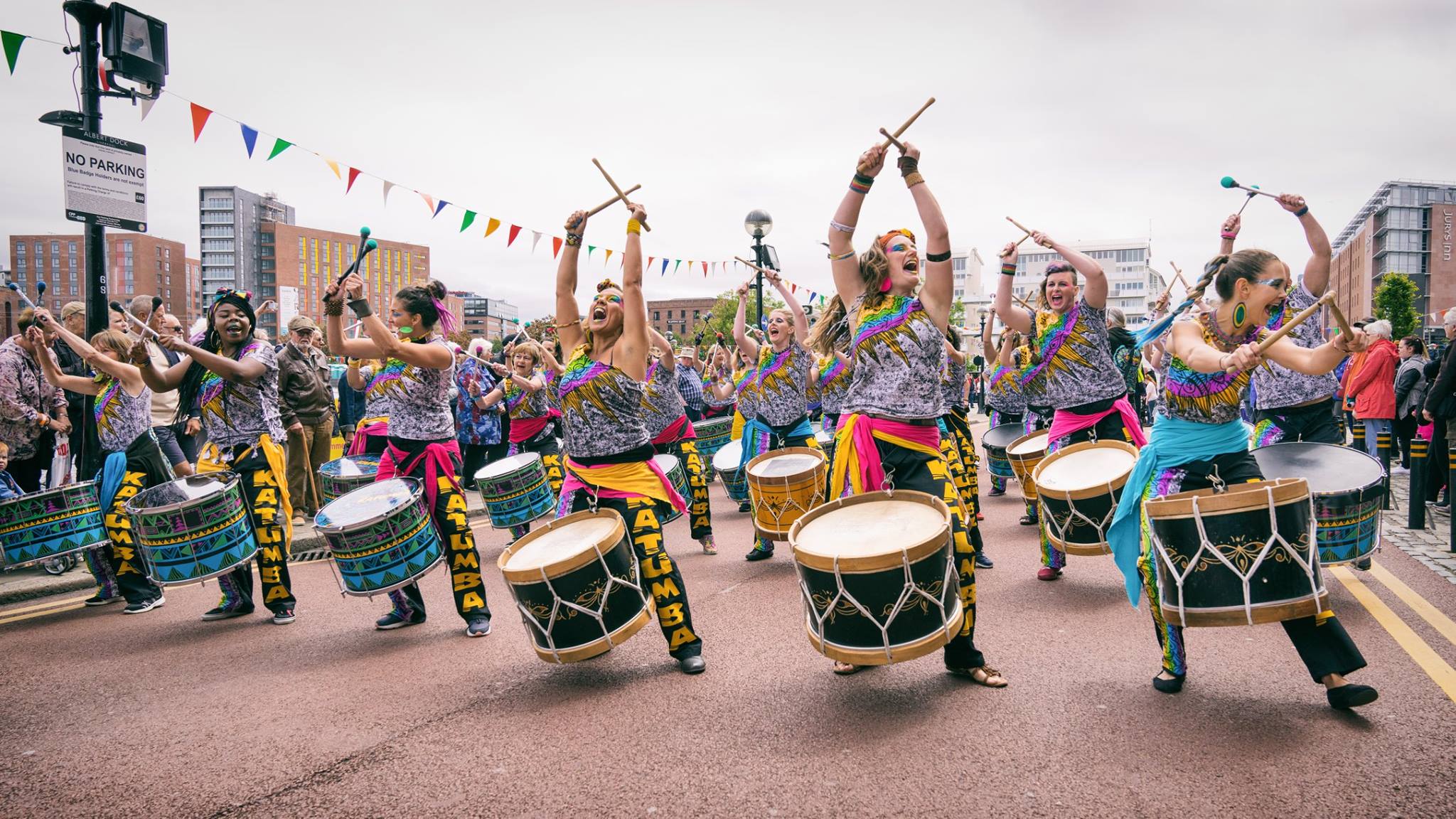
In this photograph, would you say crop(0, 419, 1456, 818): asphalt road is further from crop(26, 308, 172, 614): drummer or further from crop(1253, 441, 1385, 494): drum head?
crop(1253, 441, 1385, 494): drum head

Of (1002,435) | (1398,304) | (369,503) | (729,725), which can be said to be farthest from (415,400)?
(1398,304)

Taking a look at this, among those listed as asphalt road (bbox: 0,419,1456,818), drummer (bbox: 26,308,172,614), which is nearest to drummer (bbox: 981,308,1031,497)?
asphalt road (bbox: 0,419,1456,818)

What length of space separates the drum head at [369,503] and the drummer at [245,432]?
33.6 inches

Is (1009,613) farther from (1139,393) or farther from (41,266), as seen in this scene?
(41,266)

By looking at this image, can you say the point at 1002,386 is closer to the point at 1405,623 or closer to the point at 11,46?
the point at 1405,623

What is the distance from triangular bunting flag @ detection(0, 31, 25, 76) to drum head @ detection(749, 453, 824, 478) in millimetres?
6164

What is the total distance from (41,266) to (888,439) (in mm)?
127621

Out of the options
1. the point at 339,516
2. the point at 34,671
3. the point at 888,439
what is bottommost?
the point at 34,671

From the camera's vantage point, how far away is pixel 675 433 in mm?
8266

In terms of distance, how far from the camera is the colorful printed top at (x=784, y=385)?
8094mm

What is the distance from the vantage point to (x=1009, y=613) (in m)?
5.20

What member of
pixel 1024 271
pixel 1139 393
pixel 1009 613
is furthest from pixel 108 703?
pixel 1024 271

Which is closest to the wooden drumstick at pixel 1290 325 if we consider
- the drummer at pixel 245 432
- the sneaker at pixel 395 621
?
the sneaker at pixel 395 621

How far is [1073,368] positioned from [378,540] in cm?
432
